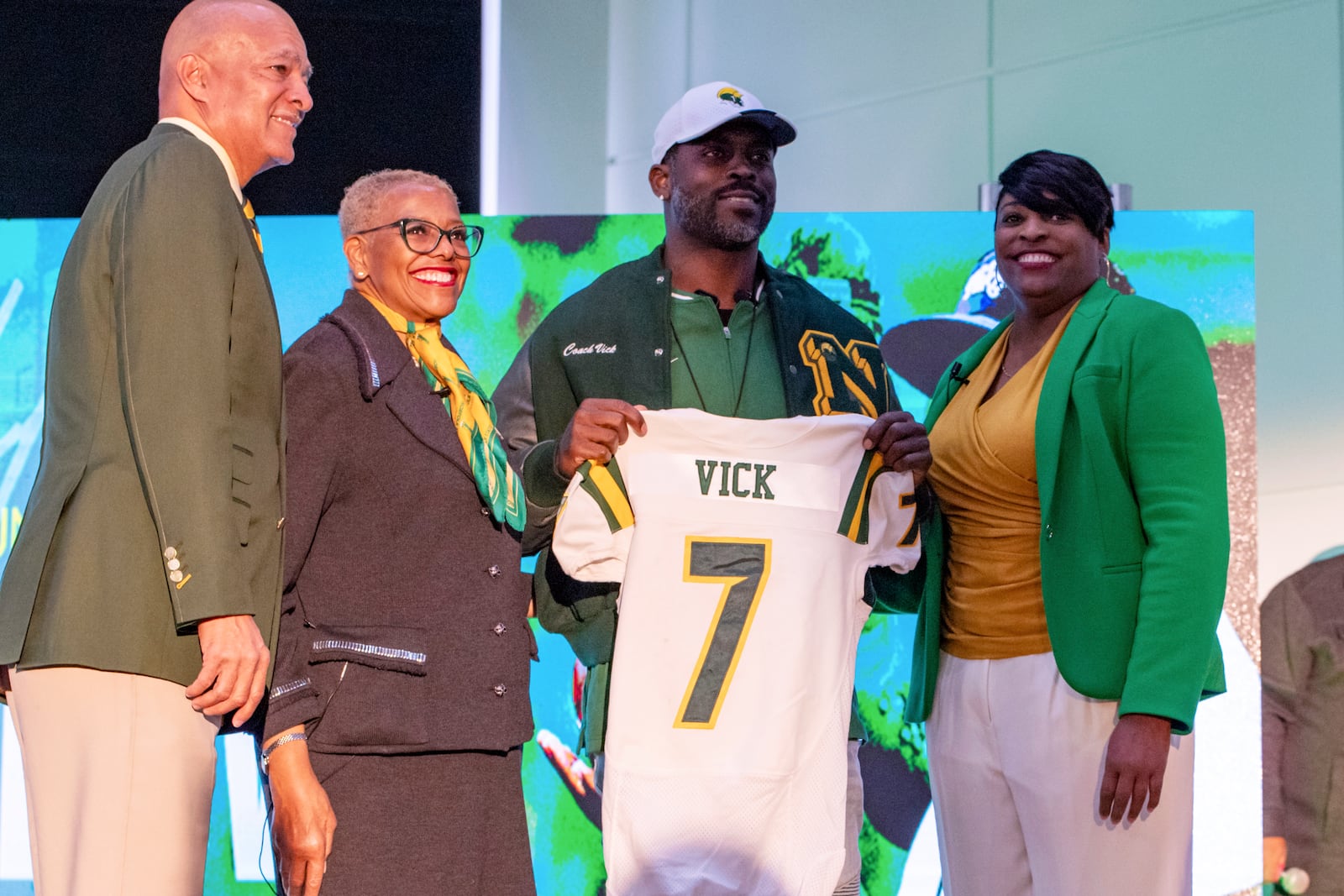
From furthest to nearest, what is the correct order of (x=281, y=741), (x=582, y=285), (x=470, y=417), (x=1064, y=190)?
(x=582, y=285) < (x=1064, y=190) < (x=470, y=417) < (x=281, y=741)

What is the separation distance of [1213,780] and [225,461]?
330cm

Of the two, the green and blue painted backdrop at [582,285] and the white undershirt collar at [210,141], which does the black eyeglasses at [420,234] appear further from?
the green and blue painted backdrop at [582,285]

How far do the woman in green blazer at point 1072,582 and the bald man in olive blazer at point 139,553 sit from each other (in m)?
1.34

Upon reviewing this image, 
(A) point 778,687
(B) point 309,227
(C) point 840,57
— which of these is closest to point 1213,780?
(A) point 778,687

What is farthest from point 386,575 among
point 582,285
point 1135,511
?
point 582,285

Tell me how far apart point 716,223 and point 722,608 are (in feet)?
2.79

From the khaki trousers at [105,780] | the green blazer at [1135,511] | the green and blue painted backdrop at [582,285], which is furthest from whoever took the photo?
the green and blue painted backdrop at [582,285]

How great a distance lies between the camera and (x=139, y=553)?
5.80 feet

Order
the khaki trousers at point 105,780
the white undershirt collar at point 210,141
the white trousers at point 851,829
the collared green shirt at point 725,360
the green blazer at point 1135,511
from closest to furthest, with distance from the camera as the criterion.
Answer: the khaki trousers at point 105,780 < the white undershirt collar at point 210,141 < the green blazer at point 1135,511 < the white trousers at point 851,829 < the collared green shirt at point 725,360

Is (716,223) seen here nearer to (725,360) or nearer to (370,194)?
(725,360)

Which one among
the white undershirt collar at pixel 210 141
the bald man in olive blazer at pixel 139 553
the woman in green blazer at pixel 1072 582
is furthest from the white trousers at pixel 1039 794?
the white undershirt collar at pixel 210 141

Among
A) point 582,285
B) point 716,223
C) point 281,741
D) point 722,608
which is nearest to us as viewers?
point 281,741

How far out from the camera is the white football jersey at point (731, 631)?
7.66 feet

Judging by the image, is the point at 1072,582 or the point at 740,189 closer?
the point at 1072,582
